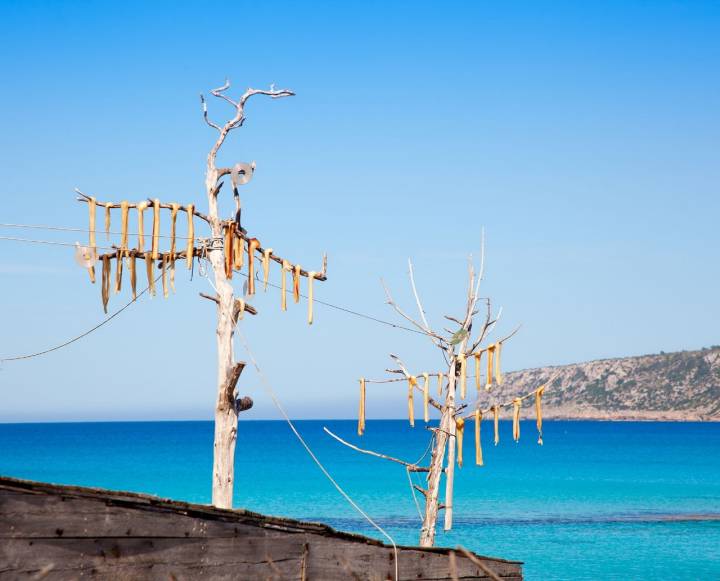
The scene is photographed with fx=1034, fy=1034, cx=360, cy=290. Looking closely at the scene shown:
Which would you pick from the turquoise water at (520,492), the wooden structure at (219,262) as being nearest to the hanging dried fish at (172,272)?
the wooden structure at (219,262)

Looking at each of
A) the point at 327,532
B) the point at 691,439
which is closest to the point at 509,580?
the point at 327,532

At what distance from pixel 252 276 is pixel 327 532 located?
5665 millimetres

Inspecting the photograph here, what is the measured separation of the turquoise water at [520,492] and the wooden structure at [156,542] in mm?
27023

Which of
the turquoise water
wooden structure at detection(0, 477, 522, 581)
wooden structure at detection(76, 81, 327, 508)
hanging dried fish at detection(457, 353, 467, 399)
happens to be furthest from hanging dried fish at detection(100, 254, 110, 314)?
the turquoise water

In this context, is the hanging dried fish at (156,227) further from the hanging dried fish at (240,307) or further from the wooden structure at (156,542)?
the wooden structure at (156,542)

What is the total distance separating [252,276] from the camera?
14.2m

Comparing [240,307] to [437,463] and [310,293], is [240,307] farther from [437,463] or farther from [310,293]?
[437,463]

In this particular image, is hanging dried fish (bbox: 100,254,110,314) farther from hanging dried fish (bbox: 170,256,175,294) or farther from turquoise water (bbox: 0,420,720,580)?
turquoise water (bbox: 0,420,720,580)

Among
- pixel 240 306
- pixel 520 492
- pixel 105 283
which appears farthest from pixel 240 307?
pixel 520 492

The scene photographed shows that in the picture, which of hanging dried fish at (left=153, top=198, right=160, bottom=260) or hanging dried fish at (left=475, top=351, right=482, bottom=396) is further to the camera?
hanging dried fish at (left=475, top=351, right=482, bottom=396)

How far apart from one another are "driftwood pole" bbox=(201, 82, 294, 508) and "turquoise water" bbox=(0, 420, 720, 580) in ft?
77.1

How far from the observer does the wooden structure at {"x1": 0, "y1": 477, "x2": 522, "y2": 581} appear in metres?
7.22

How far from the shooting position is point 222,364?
1367cm

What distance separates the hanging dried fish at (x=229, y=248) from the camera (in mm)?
13977
